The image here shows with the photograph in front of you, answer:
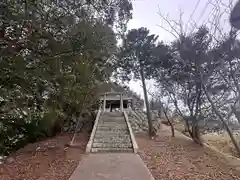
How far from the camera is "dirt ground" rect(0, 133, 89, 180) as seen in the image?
7.28 metres

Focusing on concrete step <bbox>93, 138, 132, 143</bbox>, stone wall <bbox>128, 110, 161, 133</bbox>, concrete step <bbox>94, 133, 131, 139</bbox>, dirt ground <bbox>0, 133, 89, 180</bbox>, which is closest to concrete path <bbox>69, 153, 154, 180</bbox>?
dirt ground <bbox>0, 133, 89, 180</bbox>

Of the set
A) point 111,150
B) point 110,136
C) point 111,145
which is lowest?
point 111,150

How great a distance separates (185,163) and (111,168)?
2647mm

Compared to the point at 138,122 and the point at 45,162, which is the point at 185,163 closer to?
the point at 45,162

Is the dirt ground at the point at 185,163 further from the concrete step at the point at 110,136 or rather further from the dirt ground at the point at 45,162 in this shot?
the dirt ground at the point at 45,162

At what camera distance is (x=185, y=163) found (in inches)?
344

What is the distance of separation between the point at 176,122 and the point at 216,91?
406 inches

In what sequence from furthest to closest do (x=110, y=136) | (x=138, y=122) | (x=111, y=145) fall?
(x=138, y=122) → (x=110, y=136) → (x=111, y=145)

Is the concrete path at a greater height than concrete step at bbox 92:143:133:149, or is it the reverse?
concrete step at bbox 92:143:133:149

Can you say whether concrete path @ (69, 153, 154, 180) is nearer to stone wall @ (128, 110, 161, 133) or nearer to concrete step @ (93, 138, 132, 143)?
concrete step @ (93, 138, 132, 143)

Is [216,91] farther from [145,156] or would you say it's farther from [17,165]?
[17,165]

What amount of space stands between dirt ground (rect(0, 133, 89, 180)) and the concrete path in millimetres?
330

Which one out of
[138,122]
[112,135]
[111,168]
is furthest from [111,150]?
[138,122]

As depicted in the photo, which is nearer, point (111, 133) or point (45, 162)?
point (45, 162)
